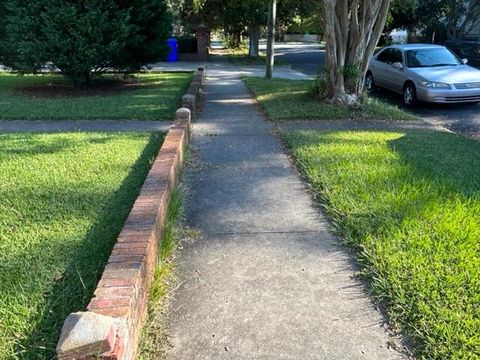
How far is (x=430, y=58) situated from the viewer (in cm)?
1220

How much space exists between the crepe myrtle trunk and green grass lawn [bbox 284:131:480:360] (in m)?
3.34

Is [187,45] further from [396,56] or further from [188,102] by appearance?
[188,102]

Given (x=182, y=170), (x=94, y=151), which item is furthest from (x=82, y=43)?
(x=182, y=170)

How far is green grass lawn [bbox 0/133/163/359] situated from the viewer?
9.43 ft

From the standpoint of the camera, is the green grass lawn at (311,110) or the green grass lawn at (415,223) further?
the green grass lawn at (311,110)

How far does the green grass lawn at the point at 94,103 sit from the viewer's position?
930 cm

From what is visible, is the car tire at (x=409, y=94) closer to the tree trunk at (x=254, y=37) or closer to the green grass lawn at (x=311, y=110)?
the green grass lawn at (x=311, y=110)

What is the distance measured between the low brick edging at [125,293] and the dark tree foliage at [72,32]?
8.50 metres

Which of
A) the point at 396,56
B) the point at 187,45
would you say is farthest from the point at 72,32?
the point at 187,45

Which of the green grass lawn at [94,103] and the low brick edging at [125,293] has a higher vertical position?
the green grass lawn at [94,103]

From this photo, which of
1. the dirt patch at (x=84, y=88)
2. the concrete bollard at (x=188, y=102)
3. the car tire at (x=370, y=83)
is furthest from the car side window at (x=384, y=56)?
the dirt patch at (x=84, y=88)

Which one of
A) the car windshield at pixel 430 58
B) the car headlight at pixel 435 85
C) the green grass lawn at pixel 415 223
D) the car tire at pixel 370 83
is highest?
the car windshield at pixel 430 58

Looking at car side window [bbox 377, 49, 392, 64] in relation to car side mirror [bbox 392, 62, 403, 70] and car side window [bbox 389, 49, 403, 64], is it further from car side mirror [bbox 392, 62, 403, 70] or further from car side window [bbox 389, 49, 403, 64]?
car side mirror [bbox 392, 62, 403, 70]

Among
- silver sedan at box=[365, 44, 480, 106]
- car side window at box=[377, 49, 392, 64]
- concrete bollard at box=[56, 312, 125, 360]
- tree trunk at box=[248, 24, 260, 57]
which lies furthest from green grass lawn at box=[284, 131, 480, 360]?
tree trunk at box=[248, 24, 260, 57]
